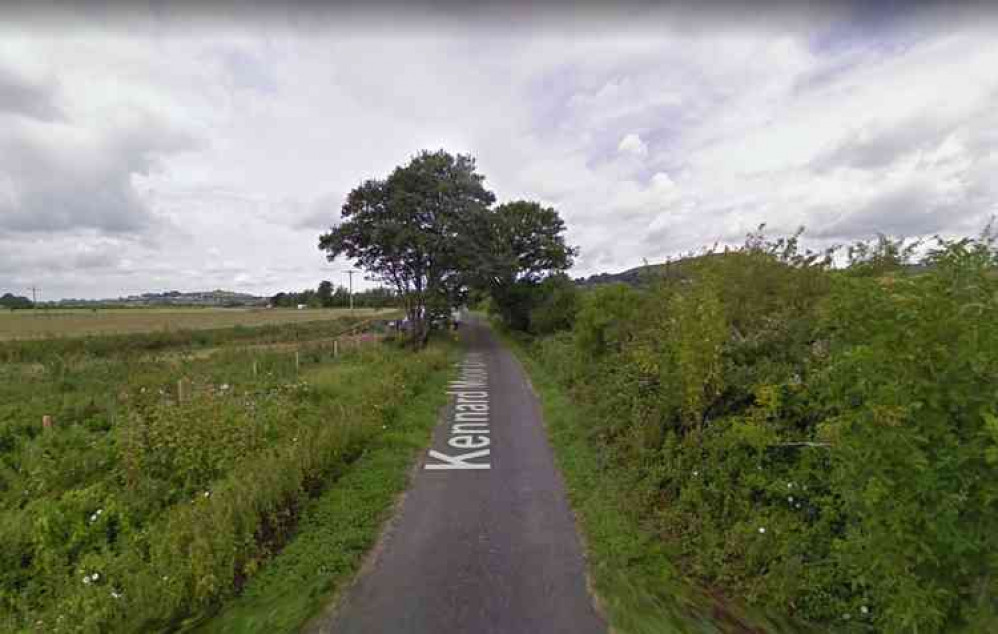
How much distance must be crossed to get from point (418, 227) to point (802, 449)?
17.4 meters

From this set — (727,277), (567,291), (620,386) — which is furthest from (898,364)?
(567,291)

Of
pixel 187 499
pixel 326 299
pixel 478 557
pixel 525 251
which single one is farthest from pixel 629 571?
pixel 326 299

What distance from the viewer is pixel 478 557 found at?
3811 millimetres

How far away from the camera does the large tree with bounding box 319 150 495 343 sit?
1838cm

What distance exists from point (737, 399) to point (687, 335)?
1082 millimetres

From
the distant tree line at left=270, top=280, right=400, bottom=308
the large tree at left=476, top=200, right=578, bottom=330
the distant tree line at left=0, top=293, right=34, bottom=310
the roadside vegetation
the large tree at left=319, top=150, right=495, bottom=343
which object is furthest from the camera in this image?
the distant tree line at left=270, top=280, right=400, bottom=308

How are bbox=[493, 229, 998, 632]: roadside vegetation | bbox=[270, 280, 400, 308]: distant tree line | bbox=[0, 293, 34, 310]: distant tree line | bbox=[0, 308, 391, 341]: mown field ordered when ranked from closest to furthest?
bbox=[493, 229, 998, 632]: roadside vegetation → bbox=[0, 308, 391, 341]: mown field → bbox=[0, 293, 34, 310]: distant tree line → bbox=[270, 280, 400, 308]: distant tree line

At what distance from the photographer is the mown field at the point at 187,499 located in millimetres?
3338

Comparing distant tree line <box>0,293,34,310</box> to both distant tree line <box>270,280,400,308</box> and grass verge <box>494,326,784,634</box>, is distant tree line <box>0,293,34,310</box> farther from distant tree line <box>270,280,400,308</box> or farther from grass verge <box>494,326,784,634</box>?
grass verge <box>494,326,784,634</box>

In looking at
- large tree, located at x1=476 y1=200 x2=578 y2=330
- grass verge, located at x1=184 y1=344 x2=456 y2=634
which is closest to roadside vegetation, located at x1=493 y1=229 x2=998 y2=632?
grass verge, located at x1=184 y1=344 x2=456 y2=634

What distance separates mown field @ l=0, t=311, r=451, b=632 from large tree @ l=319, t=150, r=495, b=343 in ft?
Answer: 34.5

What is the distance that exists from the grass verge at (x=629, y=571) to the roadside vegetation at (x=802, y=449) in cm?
2

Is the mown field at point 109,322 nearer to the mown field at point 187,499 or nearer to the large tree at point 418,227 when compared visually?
the large tree at point 418,227

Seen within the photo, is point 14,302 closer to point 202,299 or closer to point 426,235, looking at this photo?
point 202,299
